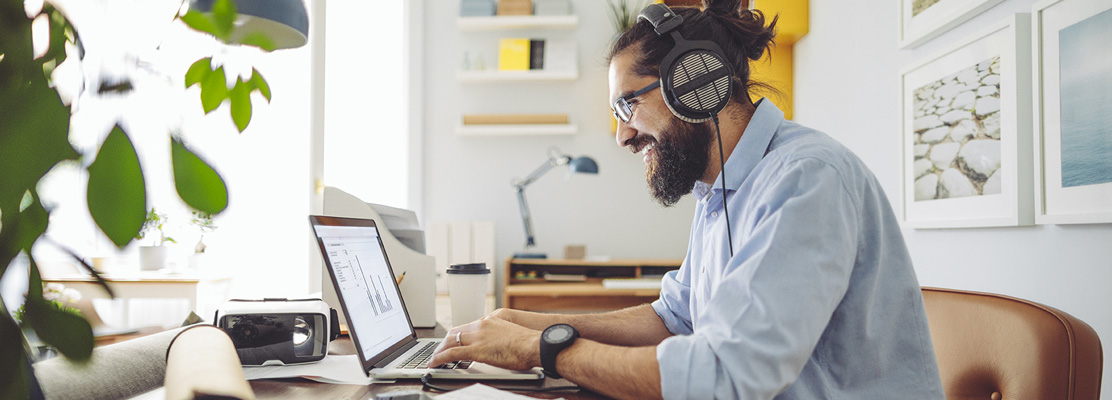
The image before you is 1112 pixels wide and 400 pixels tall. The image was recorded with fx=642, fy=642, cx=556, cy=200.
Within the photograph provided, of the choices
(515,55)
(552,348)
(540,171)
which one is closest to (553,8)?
(515,55)

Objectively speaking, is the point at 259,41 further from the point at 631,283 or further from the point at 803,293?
the point at 631,283

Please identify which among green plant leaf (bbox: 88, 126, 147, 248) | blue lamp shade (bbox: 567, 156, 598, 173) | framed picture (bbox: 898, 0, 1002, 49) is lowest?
green plant leaf (bbox: 88, 126, 147, 248)

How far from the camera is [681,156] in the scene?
3.91ft

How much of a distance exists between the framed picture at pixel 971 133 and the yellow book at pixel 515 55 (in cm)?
204

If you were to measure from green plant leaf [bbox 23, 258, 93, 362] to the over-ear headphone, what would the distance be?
0.95m

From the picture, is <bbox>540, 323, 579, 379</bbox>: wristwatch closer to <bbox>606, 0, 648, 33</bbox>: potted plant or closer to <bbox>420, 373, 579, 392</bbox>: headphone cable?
<bbox>420, 373, 579, 392</bbox>: headphone cable

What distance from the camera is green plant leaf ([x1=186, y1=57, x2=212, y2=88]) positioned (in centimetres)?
30

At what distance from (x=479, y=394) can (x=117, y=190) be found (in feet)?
2.19

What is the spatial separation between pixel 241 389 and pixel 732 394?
21.2 inches

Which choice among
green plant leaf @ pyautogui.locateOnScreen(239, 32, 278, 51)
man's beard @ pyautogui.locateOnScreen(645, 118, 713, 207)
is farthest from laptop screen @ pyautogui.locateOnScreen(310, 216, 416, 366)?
green plant leaf @ pyautogui.locateOnScreen(239, 32, 278, 51)

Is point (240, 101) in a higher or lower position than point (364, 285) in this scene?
higher

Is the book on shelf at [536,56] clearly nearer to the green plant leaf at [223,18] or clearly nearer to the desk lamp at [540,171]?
the desk lamp at [540,171]

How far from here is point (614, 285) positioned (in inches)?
120

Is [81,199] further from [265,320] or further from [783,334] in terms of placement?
[265,320]
